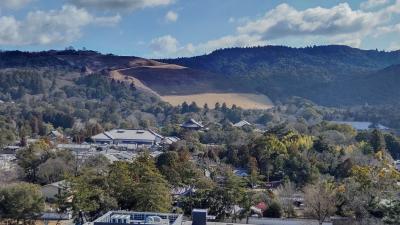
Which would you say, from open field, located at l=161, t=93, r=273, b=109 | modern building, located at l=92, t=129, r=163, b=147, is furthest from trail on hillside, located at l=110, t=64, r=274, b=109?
modern building, located at l=92, t=129, r=163, b=147

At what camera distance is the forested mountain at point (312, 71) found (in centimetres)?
11238

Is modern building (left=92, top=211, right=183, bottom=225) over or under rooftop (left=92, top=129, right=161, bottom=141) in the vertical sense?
over

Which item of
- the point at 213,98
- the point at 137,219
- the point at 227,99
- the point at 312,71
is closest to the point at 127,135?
the point at 137,219

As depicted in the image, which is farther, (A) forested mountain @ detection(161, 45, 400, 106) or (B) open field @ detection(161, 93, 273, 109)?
(A) forested mountain @ detection(161, 45, 400, 106)

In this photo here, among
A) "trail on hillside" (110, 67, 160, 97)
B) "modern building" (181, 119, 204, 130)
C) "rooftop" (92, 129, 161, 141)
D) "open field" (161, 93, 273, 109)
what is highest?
"trail on hillside" (110, 67, 160, 97)

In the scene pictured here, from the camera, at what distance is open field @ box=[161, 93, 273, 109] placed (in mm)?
105438

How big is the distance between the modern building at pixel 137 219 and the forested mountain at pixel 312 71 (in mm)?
91525

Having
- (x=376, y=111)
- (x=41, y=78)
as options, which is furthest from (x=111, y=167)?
(x=41, y=78)

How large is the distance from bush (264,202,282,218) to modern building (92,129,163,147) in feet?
93.0

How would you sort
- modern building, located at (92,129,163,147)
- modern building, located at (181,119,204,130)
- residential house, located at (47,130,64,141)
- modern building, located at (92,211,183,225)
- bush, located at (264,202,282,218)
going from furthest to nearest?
modern building, located at (181,119,204,130) → residential house, located at (47,130,64,141) → modern building, located at (92,129,163,147) → bush, located at (264,202,282,218) → modern building, located at (92,211,183,225)

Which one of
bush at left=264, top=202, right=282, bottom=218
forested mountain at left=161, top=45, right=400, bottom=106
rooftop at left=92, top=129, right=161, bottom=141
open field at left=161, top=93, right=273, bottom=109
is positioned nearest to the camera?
bush at left=264, top=202, right=282, bottom=218

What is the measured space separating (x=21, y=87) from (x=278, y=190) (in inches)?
2757

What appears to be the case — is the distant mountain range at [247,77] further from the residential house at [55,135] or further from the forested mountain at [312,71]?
the residential house at [55,135]

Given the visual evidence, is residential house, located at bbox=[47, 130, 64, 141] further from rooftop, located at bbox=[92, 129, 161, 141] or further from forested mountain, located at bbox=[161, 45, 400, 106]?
forested mountain, located at bbox=[161, 45, 400, 106]
